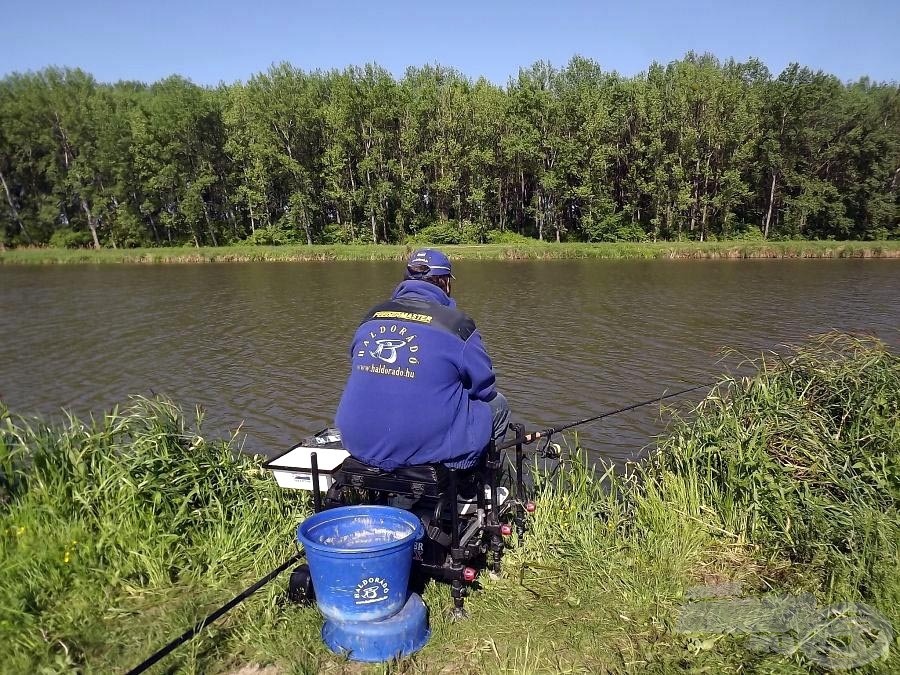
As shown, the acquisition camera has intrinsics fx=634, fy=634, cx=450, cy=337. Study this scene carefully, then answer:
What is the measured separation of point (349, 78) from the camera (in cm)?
4609

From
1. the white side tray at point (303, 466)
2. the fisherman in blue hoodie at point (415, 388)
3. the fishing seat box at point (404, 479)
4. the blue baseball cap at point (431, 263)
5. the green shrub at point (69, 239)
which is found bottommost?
the white side tray at point (303, 466)

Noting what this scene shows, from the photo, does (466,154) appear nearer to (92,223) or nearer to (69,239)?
(92,223)

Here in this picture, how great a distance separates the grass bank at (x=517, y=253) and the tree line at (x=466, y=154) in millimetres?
8513

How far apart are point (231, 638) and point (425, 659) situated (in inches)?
38.8

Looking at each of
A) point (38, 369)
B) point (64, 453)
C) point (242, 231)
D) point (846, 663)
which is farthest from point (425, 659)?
point (242, 231)

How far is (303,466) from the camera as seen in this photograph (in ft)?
14.3

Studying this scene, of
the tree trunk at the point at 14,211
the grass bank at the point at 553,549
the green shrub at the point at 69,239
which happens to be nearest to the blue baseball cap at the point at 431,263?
the grass bank at the point at 553,549

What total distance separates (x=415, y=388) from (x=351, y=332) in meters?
12.6

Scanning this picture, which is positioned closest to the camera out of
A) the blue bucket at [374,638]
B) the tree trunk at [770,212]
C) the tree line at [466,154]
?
the blue bucket at [374,638]

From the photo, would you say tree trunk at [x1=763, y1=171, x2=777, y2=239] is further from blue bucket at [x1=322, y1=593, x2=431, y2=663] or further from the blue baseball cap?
blue bucket at [x1=322, y1=593, x2=431, y2=663]

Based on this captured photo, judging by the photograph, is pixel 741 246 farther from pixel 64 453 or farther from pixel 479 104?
pixel 64 453

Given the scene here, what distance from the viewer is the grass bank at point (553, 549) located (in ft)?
10.1

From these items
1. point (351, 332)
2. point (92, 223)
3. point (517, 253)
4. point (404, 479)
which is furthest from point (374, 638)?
point (92, 223)

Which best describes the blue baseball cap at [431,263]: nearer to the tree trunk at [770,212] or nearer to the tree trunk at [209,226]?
the tree trunk at [209,226]
